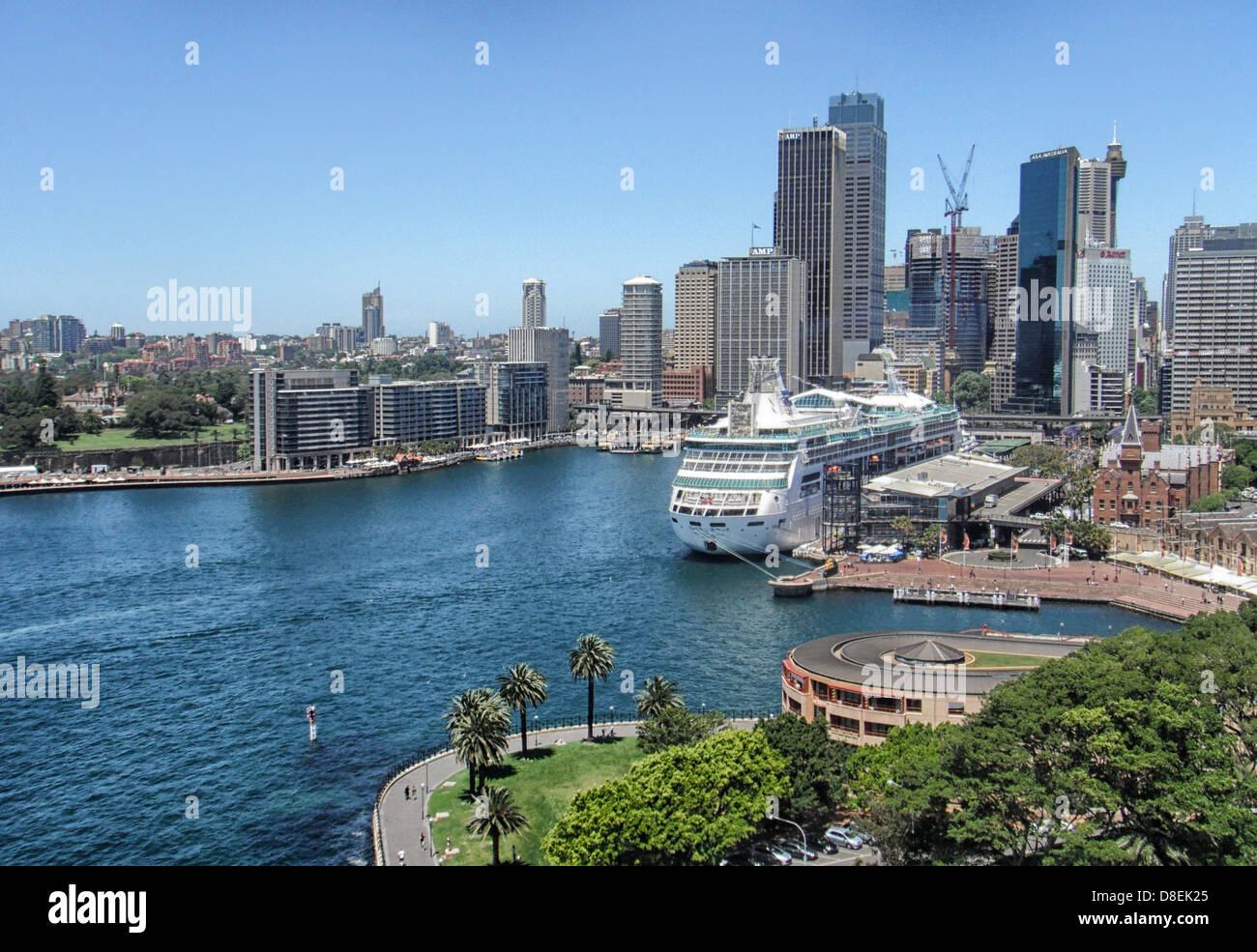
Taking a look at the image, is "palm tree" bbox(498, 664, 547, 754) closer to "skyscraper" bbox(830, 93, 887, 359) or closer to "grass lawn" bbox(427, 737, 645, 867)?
"grass lawn" bbox(427, 737, 645, 867)

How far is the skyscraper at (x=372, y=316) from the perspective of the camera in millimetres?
Answer: 178625

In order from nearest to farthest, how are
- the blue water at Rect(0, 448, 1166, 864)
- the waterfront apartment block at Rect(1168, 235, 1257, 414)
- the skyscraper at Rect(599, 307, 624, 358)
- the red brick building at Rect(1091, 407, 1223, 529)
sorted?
the blue water at Rect(0, 448, 1166, 864), the red brick building at Rect(1091, 407, 1223, 529), the waterfront apartment block at Rect(1168, 235, 1257, 414), the skyscraper at Rect(599, 307, 624, 358)

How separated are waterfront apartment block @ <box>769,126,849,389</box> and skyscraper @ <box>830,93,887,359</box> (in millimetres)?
3327

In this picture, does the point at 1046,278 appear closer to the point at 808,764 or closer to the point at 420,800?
the point at 808,764

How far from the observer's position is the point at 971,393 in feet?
318

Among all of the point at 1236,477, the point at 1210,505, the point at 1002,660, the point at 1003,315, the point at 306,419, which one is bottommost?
the point at 1002,660

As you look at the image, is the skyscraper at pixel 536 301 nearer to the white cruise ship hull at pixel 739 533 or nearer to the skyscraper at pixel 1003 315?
the skyscraper at pixel 1003 315

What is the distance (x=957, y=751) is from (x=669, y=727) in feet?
16.3

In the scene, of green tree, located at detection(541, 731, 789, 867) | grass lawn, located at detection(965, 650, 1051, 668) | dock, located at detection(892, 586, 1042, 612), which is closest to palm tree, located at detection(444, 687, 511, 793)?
green tree, located at detection(541, 731, 789, 867)

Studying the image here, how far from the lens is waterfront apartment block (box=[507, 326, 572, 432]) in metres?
88.2

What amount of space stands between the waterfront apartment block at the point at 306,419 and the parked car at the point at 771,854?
5231 centimetres

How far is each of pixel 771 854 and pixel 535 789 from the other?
14.0ft

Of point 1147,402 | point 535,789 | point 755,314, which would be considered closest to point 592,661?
point 535,789
